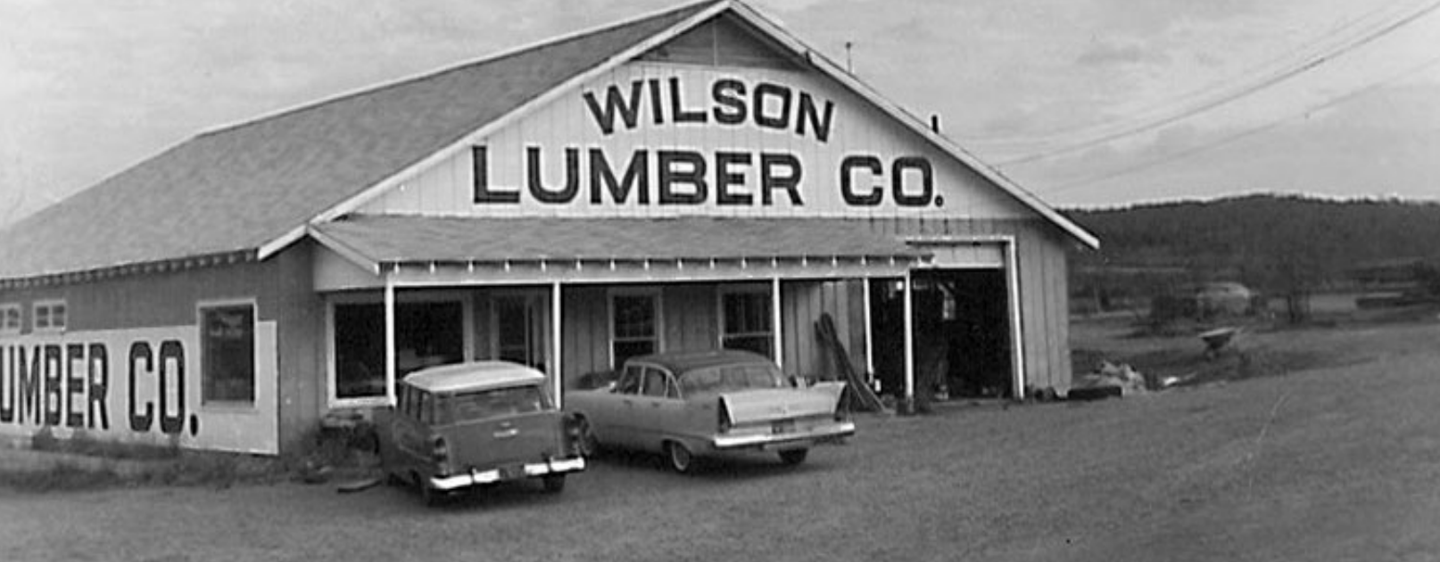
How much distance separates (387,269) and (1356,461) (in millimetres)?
9974

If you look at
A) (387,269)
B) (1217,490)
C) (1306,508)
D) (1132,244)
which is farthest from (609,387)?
(1306,508)

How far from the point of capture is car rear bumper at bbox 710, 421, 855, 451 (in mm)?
16000

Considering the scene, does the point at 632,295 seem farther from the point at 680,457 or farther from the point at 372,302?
the point at 680,457

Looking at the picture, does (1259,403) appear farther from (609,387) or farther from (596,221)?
(596,221)

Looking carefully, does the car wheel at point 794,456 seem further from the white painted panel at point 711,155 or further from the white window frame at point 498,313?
the white painted panel at point 711,155

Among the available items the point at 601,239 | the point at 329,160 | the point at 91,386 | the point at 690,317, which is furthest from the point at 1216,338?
the point at 91,386

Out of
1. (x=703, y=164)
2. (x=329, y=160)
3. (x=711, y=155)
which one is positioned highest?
(x=329, y=160)

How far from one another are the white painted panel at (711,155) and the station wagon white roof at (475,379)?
15.8 ft

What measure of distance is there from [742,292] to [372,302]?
18.4 feet

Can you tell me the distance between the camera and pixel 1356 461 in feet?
40.6

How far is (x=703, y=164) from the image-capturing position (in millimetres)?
22703

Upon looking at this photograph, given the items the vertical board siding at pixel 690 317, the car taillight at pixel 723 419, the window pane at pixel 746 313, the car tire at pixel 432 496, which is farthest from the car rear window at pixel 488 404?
the window pane at pixel 746 313

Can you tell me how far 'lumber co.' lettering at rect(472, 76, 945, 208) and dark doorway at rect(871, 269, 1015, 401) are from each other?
1855mm

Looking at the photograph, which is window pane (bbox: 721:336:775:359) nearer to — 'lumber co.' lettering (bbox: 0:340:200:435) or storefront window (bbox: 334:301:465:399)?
storefront window (bbox: 334:301:465:399)
